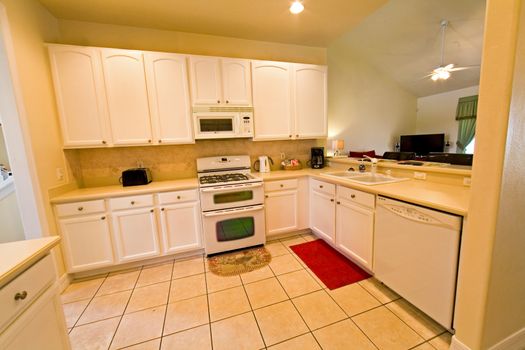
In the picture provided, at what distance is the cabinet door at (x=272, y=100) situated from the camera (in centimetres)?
284

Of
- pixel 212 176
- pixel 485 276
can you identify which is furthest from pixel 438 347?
pixel 212 176

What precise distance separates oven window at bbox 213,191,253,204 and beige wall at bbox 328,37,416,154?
3.69m

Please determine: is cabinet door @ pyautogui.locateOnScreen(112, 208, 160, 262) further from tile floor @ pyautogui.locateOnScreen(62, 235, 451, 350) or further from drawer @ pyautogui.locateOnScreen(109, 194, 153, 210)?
tile floor @ pyautogui.locateOnScreen(62, 235, 451, 350)

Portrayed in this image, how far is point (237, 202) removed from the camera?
259 cm

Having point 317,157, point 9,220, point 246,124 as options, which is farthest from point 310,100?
point 9,220

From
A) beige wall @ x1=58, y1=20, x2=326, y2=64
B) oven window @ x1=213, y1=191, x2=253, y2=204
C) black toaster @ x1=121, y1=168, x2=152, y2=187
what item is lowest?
oven window @ x1=213, y1=191, x2=253, y2=204

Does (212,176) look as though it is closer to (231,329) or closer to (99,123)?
(99,123)

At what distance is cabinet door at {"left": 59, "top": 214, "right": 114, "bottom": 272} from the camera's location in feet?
7.05

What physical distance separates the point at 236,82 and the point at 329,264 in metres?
2.43

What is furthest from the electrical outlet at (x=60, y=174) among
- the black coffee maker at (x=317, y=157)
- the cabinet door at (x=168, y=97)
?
the black coffee maker at (x=317, y=157)

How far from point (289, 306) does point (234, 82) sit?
252 cm

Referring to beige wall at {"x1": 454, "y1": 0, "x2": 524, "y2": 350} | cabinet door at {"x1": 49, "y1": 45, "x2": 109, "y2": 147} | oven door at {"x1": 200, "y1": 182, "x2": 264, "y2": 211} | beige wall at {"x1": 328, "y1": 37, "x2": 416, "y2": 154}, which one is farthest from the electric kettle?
beige wall at {"x1": 328, "y1": 37, "x2": 416, "y2": 154}

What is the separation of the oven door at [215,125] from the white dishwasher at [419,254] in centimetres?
187

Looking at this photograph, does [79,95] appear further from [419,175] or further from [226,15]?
[419,175]
